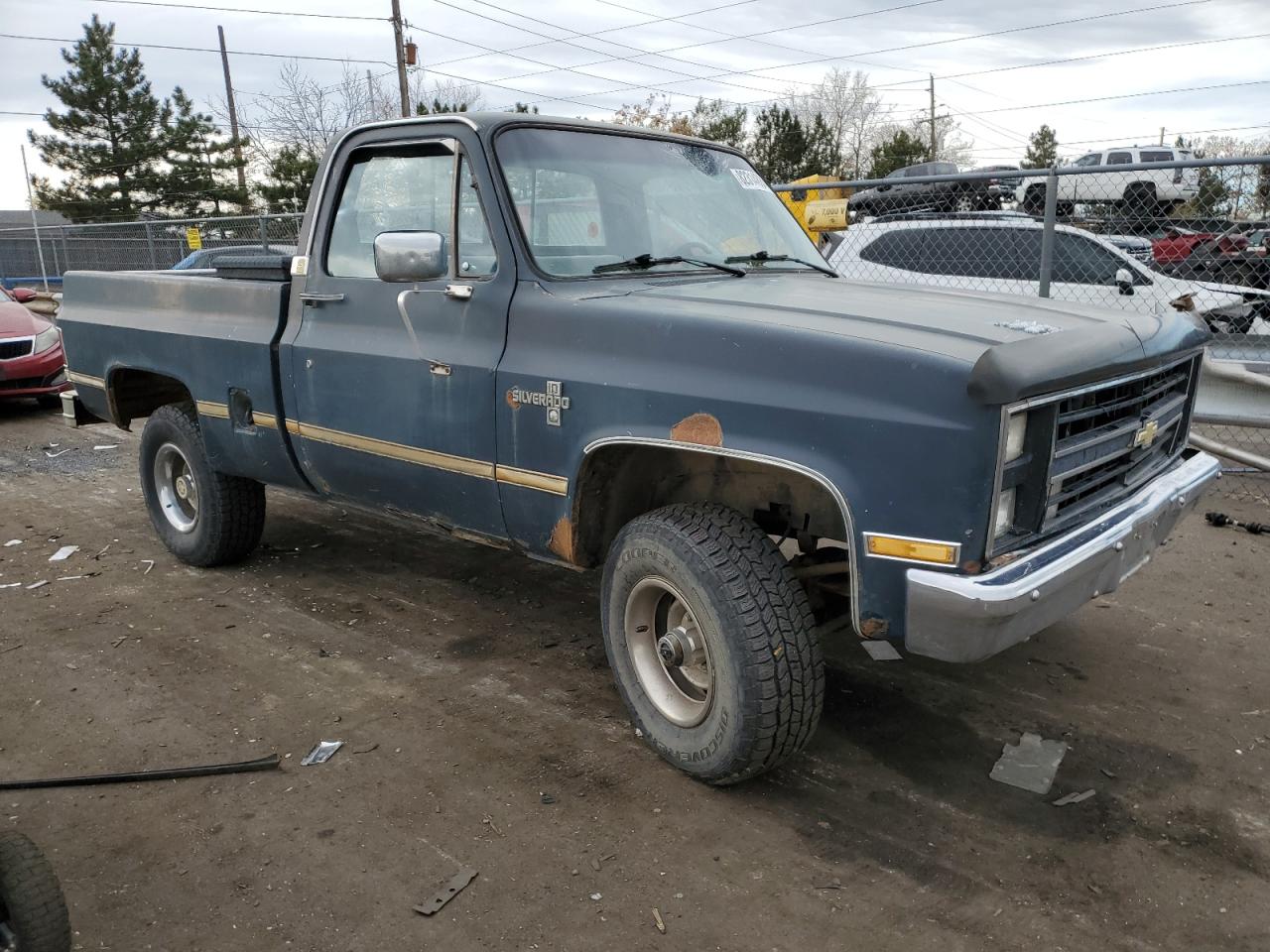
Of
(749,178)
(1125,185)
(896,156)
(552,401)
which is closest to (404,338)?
(552,401)

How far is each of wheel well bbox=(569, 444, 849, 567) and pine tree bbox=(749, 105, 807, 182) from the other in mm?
28922

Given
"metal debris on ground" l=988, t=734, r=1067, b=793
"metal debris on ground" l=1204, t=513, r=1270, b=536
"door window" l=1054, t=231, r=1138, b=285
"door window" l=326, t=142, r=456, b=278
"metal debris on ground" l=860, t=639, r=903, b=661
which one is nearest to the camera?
"metal debris on ground" l=988, t=734, r=1067, b=793

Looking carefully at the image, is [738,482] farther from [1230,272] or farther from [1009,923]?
[1230,272]

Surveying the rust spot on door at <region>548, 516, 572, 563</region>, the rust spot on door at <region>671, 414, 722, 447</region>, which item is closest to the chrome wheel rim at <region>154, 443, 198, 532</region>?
the rust spot on door at <region>548, 516, 572, 563</region>

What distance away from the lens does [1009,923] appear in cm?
255

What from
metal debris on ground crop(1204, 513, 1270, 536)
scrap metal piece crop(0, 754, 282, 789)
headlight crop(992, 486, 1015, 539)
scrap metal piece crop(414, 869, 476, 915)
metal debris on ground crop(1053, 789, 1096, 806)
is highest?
headlight crop(992, 486, 1015, 539)

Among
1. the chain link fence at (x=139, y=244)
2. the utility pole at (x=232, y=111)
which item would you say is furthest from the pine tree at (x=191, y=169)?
the chain link fence at (x=139, y=244)

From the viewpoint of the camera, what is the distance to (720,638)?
294cm

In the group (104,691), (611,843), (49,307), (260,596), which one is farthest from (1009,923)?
(49,307)

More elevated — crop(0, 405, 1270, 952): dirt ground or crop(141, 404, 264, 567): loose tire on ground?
crop(141, 404, 264, 567): loose tire on ground

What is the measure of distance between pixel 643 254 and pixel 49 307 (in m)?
12.9

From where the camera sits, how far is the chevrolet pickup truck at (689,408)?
2584 mm

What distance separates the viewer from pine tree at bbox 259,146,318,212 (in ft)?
87.1

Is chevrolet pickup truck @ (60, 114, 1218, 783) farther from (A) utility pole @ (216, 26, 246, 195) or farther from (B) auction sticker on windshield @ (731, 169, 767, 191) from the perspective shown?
Result: (A) utility pole @ (216, 26, 246, 195)
